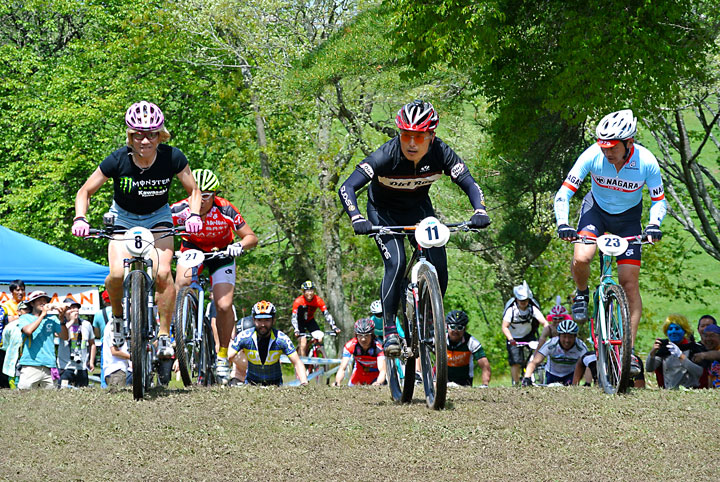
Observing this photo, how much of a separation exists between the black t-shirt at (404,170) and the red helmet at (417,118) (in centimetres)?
23

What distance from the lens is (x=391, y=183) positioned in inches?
311

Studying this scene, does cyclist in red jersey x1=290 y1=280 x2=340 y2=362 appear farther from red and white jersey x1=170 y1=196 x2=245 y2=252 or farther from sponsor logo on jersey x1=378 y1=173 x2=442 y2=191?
sponsor logo on jersey x1=378 y1=173 x2=442 y2=191

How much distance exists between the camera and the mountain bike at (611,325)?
8430mm

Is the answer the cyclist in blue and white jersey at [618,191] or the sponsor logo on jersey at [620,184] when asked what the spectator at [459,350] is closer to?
the cyclist in blue and white jersey at [618,191]

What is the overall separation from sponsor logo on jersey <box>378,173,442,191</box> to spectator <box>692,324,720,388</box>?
5.21 m

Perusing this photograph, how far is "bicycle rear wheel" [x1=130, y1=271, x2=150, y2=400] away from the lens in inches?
317

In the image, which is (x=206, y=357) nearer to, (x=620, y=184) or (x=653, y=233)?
(x=620, y=184)

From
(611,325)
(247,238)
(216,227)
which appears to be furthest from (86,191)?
(611,325)

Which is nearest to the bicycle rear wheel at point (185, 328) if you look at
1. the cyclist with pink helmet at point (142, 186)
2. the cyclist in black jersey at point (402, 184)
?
the cyclist with pink helmet at point (142, 186)

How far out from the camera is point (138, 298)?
8.14 meters

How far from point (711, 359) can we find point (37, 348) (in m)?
9.34

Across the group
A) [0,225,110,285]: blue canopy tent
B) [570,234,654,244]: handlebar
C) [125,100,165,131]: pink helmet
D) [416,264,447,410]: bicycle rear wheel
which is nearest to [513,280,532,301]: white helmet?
[570,234,654,244]: handlebar

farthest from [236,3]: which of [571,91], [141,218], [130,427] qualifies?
[130,427]

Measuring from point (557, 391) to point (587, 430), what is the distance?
2.22 m
